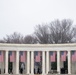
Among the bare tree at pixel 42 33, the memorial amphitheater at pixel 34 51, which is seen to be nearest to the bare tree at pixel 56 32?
the bare tree at pixel 42 33

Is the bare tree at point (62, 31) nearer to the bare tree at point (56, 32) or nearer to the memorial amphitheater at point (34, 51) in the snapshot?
the bare tree at point (56, 32)

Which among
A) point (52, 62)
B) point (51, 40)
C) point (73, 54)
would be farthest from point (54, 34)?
point (73, 54)

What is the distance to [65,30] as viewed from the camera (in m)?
172

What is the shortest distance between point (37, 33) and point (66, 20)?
14.1 metres

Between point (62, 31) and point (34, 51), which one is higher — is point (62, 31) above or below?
above

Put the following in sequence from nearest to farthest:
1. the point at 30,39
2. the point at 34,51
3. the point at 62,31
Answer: the point at 34,51, the point at 62,31, the point at 30,39

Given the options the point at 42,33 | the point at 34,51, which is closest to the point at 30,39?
the point at 42,33

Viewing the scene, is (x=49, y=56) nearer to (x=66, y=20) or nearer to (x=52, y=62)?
(x=52, y=62)

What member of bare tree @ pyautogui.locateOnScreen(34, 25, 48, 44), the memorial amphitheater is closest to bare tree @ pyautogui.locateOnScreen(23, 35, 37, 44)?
bare tree @ pyautogui.locateOnScreen(34, 25, 48, 44)

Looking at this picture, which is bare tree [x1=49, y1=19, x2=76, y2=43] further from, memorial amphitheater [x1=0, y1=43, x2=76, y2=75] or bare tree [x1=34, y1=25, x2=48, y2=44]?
memorial amphitheater [x1=0, y1=43, x2=76, y2=75]

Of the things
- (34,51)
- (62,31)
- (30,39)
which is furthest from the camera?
(30,39)

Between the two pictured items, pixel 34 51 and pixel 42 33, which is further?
pixel 42 33

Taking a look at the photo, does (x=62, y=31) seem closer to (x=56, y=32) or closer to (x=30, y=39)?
(x=56, y=32)

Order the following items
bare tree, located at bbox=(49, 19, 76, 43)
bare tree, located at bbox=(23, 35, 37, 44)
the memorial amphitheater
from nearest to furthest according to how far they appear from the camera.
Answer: the memorial amphitheater < bare tree, located at bbox=(49, 19, 76, 43) < bare tree, located at bbox=(23, 35, 37, 44)
